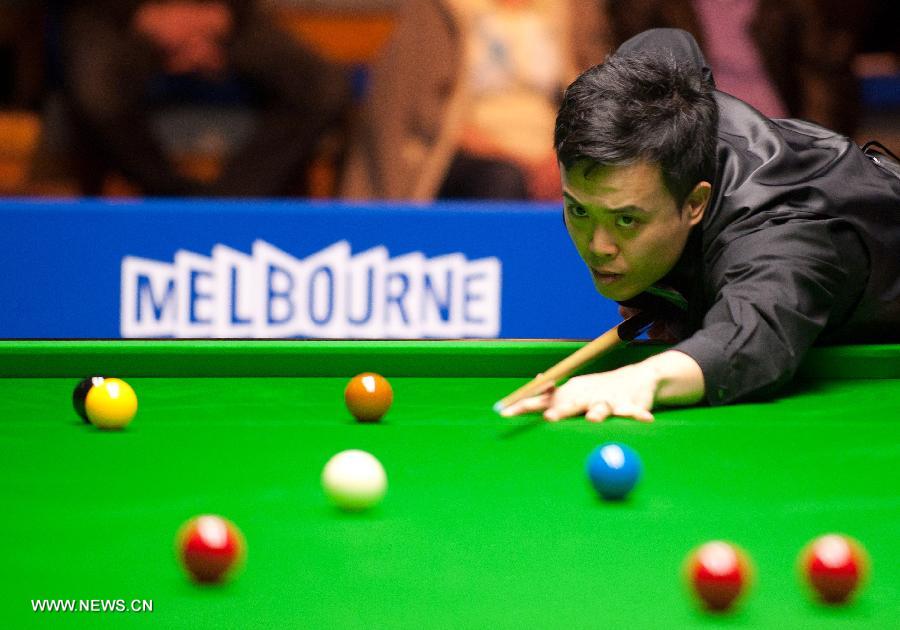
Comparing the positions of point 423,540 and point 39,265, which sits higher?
point 423,540

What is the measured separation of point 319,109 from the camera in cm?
568

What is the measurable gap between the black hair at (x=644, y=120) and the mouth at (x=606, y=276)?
20cm

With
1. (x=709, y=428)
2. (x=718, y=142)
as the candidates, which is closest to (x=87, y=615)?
(x=709, y=428)

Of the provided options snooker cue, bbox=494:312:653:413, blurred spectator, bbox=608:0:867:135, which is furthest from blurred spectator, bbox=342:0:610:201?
snooker cue, bbox=494:312:653:413

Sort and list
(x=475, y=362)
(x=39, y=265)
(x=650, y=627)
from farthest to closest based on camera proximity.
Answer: (x=39, y=265), (x=475, y=362), (x=650, y=627)

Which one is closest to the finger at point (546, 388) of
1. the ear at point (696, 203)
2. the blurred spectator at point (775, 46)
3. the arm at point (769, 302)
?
the arm at point (769, 302)

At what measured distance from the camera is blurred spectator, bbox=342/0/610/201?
535 cm

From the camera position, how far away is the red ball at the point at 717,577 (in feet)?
3.92

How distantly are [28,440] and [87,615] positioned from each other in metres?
0.86

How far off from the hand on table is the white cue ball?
0.63 m

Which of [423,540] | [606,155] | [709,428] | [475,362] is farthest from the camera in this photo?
[475,362]

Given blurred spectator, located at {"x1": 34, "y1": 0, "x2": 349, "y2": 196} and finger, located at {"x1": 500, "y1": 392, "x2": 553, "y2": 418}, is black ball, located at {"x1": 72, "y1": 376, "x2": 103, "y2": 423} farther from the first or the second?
blurred spectator, located at {"x1": 34, "y1": 0, "x2": 349, "y2": 196}

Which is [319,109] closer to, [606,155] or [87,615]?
[606,155]

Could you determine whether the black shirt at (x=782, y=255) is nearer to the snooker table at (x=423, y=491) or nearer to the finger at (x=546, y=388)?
the snooker table at (x=423, y=491)
